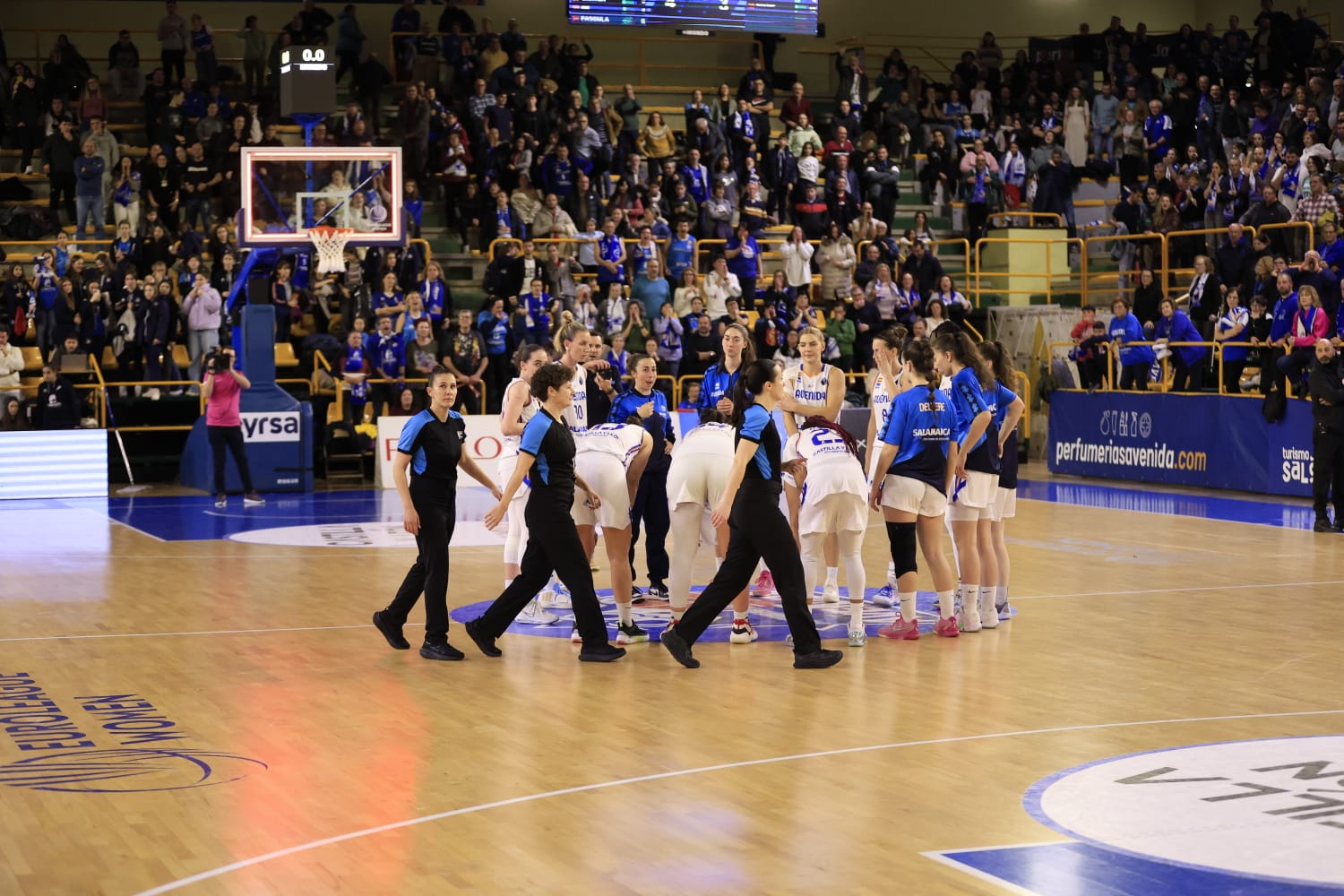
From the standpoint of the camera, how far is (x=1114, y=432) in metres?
24.8

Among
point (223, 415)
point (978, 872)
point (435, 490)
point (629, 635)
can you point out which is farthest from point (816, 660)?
point (223, 415)

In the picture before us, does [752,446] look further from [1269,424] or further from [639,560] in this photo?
[1269,424]

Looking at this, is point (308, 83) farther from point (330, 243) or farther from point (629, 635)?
point (629, 635)

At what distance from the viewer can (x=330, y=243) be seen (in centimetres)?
2200

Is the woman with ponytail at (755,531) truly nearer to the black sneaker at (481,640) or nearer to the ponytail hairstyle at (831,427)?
the ponytail hairstyle at (831,427)

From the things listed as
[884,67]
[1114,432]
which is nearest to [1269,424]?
[1114,432]

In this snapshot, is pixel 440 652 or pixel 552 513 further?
pixel 440 652

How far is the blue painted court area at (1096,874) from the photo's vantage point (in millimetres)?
5980

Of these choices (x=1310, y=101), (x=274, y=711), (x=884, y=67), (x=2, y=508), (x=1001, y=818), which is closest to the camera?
(x=1001, y=818)

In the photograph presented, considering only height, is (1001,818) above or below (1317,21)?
below

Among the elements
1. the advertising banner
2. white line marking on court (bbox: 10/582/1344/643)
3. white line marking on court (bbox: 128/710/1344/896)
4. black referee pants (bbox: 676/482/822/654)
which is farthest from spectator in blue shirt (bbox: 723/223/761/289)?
white line marking on court (bbox: 128/710/1344/896)

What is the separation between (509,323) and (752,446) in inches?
613

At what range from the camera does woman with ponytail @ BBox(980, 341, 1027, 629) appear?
460 inches

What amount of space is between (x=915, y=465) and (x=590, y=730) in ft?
11.0
